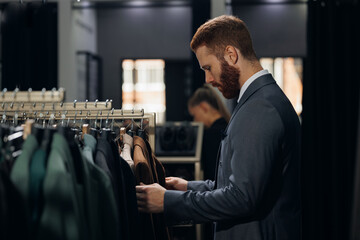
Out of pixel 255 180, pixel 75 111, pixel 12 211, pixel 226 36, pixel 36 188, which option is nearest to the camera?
pixel 12 211

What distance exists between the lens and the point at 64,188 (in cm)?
108

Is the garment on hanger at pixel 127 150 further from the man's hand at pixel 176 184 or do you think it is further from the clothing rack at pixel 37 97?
the clothing rack at pixel 37 97

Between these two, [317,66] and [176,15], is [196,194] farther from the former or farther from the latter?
[176,15]

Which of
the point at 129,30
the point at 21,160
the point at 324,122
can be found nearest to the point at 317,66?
the point at 324,122

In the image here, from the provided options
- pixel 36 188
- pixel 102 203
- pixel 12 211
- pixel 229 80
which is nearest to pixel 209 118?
pixel 229 80

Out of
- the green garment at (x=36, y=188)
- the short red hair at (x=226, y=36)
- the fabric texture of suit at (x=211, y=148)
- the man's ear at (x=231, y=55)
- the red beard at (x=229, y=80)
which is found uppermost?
the short red hair at (x=226, y=36)

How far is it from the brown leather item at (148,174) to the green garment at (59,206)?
592 mm

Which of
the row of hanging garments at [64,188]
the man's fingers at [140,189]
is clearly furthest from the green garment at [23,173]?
the man's fingers at [140,189]

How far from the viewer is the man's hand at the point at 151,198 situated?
5.02 ft

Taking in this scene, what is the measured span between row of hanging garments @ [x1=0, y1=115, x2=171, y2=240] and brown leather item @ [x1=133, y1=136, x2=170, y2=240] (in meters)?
0.02

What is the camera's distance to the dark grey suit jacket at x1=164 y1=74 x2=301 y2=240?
4.62ft

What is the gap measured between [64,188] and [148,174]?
67cm

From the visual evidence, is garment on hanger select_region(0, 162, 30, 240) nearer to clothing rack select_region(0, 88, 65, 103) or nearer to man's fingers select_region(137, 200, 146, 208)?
man's fingers select_region(137, 200, 146, 208)

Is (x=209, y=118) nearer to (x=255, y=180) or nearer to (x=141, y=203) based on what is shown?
(x=141, y=203)
